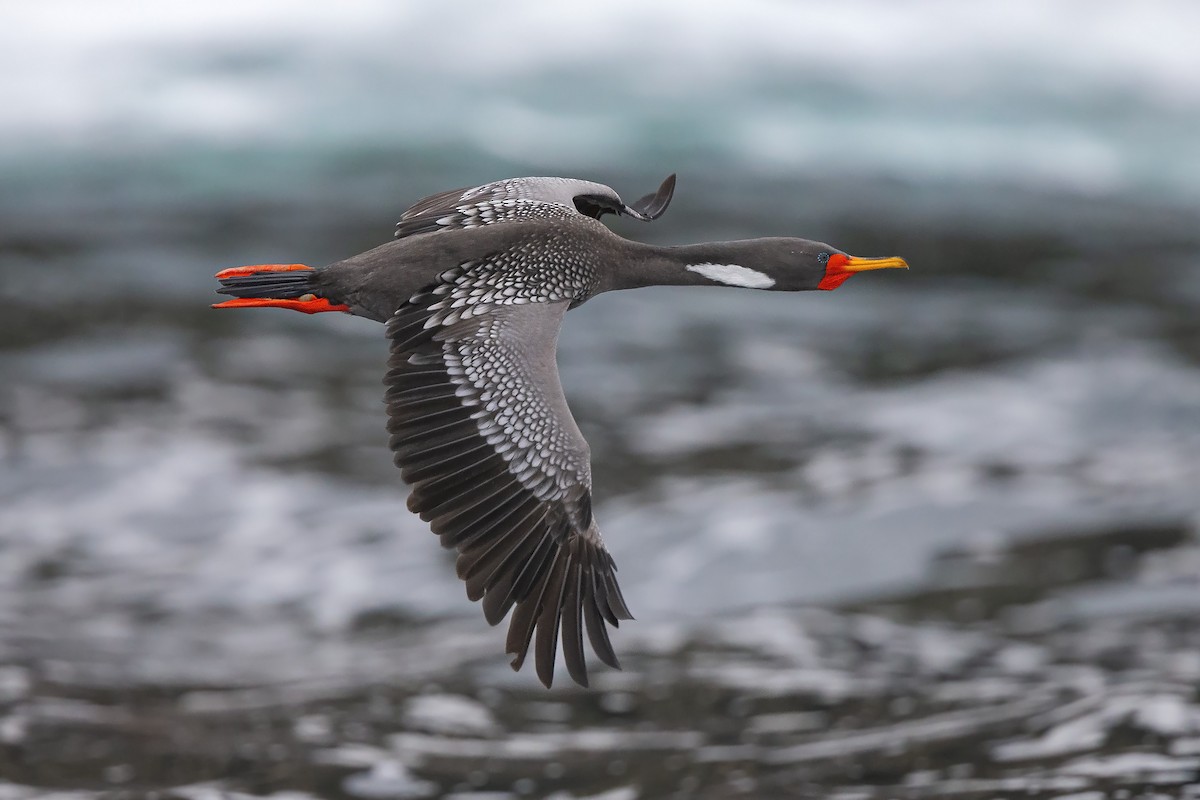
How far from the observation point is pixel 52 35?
25.4 meters

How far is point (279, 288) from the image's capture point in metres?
7.96

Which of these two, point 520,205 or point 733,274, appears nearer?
point 733,274

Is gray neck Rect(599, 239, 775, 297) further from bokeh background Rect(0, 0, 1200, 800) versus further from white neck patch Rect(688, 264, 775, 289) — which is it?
bokeh background Rect(0, 0, 1200, 800)

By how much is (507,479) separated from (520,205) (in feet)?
6.00

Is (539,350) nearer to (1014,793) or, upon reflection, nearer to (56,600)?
(1014,793)

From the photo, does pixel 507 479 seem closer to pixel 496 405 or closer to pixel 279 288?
pixel 496 405

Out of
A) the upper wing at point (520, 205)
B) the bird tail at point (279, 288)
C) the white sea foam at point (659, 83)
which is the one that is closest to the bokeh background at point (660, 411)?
the white sea foam at point (659, 83)

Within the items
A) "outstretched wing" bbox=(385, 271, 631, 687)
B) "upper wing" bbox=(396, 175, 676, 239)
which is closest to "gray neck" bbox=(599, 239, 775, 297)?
"upper wing" bbox=(396, 175, 676, 239)

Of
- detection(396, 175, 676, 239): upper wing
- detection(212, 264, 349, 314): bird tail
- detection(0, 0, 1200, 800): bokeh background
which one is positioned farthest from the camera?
detection(0, 0, 1200, 800): bokeh background

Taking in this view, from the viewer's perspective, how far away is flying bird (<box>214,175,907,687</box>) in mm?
7402

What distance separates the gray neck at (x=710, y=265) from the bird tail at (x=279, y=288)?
56.5 inches

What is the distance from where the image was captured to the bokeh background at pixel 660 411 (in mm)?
13047

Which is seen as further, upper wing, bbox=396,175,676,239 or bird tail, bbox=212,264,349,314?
upper wing, bbox=396,175,676,239

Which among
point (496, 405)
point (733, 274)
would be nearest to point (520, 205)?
point (733, 274)
